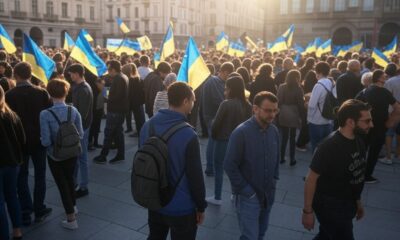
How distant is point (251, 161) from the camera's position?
3467 millimetres

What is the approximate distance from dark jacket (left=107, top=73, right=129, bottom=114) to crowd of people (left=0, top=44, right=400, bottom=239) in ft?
0.06

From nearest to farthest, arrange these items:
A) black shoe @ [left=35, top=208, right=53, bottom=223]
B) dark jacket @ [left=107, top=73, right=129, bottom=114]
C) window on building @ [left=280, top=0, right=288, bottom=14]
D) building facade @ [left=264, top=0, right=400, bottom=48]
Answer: black shoe @ [left=35, top=208, right=53, bottom=223] < dark jacket @ [left=107, top=73, right=129, bottom=114] < building facade @ [left=264, top=0, right=400, bottom=48] < window on building @ [left=280, top=0, right=288, bottom=14]

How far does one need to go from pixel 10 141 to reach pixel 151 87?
4.53m

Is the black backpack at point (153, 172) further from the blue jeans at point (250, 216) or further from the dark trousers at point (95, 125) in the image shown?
the dark trousers at point (95, 125)

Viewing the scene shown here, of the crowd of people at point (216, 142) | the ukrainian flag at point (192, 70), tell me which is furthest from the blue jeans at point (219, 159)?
Answer: the ukrainian flag at point (192, 70)

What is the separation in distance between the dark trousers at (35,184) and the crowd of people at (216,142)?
0.5 inches

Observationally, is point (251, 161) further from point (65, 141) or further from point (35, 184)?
point (35, 184)

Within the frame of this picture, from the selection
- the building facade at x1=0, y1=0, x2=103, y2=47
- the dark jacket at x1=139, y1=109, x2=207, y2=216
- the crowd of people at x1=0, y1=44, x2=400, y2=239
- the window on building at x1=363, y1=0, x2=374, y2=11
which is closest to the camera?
the dark jacket at x1=139, y1=109, x2=207, y2=216

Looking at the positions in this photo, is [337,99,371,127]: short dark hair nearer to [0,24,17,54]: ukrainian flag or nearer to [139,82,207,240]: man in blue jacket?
[139,82,207,240]: man in blue jacket

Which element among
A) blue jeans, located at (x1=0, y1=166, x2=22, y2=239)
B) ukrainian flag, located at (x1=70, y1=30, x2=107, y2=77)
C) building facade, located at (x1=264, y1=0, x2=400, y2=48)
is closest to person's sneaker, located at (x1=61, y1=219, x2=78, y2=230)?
blue jeans, located at (x1=0, y1=166, x2=22, y2=239)

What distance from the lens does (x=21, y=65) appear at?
467 cm

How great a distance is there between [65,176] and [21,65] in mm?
1474

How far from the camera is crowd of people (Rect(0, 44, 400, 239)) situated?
A: 3.05 metres

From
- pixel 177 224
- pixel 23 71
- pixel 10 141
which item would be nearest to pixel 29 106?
pixel 23 71
